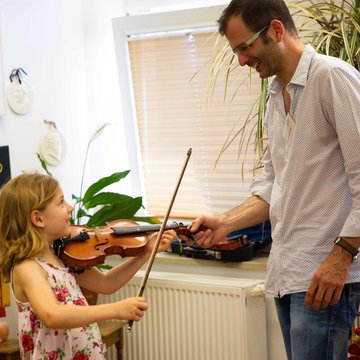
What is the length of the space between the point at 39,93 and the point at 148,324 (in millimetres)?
1175

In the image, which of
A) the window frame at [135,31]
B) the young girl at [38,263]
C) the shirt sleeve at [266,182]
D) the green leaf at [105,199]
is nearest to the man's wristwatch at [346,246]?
the shirt sleeve at [266,182]

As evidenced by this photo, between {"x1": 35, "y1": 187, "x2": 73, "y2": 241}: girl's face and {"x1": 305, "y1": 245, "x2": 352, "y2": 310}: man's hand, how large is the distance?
0.79 metres

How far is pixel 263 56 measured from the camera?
176 centimetres

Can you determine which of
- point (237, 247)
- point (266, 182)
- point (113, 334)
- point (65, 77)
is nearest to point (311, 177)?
point (266, 182)

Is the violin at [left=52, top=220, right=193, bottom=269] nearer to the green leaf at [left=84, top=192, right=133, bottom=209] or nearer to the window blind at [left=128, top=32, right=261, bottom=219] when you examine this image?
the green leaf at [left=84, top=192, right=133, bottom=209]

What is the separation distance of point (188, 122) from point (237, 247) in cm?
77

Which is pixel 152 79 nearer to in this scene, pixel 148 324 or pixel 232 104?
pixel 232 104

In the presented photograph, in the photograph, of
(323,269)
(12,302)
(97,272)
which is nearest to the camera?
(323,269)

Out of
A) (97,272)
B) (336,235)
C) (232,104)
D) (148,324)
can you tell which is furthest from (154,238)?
(232,104)

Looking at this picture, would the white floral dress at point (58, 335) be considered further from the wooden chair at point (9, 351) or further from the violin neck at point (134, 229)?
the wooden chair at point (9, 351)

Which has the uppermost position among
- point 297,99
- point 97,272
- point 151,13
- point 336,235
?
point 151,13

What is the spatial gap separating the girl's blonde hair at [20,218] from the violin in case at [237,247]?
4.20 ft

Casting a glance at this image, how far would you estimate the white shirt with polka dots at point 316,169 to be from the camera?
1623mm

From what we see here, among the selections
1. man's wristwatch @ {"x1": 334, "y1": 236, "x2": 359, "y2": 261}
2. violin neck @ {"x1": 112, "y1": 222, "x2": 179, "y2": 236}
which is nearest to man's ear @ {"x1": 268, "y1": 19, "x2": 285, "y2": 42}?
man's wristwatch @ {"x1": 334, "y1": 236, "x2": 359, "y2": 261}
